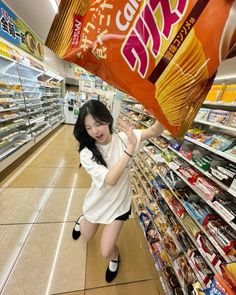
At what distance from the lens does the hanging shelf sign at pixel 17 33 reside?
3195mm

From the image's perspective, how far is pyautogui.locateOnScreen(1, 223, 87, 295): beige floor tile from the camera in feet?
4.59

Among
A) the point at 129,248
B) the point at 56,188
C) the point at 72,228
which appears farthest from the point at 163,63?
the point at 56,188

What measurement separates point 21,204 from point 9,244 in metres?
0.64

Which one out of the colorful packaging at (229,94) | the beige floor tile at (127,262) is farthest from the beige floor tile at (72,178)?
the colorful packaging at (229,94)

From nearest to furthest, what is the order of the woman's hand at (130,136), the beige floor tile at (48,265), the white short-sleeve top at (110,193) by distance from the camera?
the woman's hand at (130,136) → the white short-sleeve top at (110,193) → the beige floor tile at (48,265)

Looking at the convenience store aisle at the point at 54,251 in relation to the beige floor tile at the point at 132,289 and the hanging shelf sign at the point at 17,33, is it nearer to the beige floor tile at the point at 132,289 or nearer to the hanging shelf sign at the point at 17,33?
the beige floor tile at the point at 132,289

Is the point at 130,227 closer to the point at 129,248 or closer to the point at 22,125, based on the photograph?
the point at 129,248

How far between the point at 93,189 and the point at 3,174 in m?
2.40

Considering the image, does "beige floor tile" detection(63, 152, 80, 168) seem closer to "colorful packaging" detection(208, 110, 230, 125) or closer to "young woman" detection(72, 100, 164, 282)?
"young woman" detection(72, 100, 164, 282)

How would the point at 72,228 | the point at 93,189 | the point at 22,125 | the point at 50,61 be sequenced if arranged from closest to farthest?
the point at 93,189 < the point at 72,228 < the point at 22,125 < the point at 50,61

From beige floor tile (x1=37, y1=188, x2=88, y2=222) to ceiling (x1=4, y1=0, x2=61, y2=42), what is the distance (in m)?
3.36

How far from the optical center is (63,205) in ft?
7.75

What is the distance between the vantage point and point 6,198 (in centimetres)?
238

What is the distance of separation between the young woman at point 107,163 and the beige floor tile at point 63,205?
2.32ft
